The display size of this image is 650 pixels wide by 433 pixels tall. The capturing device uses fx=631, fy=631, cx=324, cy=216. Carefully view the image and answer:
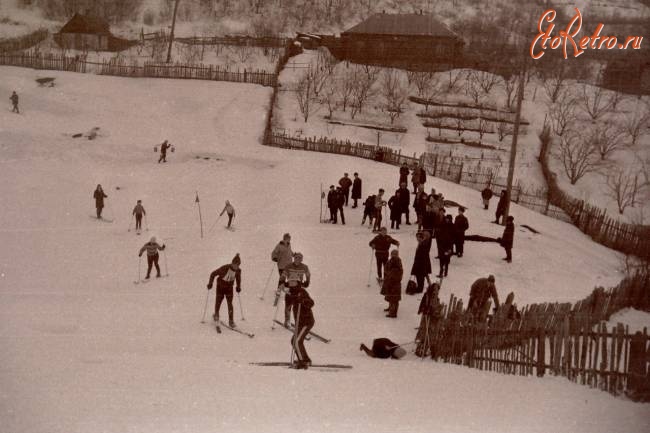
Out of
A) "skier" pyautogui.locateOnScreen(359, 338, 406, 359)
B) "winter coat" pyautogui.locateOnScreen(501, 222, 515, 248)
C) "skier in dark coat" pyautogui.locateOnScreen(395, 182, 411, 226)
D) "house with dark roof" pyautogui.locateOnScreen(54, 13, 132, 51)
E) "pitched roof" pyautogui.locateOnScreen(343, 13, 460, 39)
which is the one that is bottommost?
"skier" pyautogui.locateOnScreen(359, 338, 406, 359)

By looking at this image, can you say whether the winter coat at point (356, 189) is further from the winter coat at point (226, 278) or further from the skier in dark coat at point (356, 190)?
the winter coat at point (226, 278)

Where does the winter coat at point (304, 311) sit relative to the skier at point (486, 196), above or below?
below

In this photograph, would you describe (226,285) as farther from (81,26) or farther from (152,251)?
(81,26)

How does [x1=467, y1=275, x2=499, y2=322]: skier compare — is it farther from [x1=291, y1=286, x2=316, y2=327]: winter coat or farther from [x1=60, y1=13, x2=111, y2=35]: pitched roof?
[x1=60, y1=13, x2=111, y2=35]: pitched roof

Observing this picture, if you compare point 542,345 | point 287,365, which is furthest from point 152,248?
point 542,345

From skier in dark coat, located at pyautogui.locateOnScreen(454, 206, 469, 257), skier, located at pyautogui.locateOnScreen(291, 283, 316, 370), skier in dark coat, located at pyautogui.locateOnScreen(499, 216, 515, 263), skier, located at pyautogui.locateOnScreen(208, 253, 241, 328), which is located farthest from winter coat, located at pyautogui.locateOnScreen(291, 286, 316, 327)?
skier in dark coat, located at pyautogui.locateOnScreen(499, 216, 515, 263)

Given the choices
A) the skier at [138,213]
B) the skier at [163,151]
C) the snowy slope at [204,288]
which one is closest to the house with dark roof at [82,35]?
the snowy slope at [204,288]

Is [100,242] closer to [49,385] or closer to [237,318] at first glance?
[237,318]
